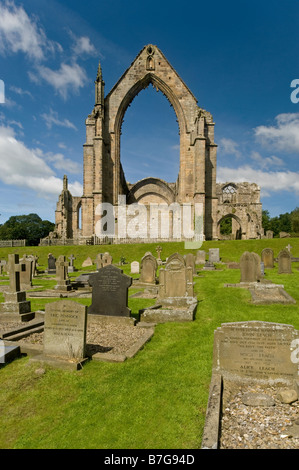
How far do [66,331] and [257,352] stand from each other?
323 centimetres

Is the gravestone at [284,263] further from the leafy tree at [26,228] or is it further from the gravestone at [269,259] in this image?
the leafy tree at [26,228]

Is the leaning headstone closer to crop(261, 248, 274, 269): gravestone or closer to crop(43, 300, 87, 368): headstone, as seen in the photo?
crop(43, 300, 87, 368): headstone

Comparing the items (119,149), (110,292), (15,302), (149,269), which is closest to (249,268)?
(149,269)

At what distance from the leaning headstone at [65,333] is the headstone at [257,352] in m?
2.35

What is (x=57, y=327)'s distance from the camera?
16.5 feet

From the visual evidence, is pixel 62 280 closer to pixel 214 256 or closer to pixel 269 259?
pixel 214 256

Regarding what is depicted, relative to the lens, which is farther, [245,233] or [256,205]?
[256,205]

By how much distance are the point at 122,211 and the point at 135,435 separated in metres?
28.1

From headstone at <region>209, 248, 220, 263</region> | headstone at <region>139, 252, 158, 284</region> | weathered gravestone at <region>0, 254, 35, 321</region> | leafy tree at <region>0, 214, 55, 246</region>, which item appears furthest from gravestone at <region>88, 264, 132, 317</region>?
leafy tree at <region>0, 214, 55, 246</region>

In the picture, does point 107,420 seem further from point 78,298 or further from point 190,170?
point 190,170

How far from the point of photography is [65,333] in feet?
16.3

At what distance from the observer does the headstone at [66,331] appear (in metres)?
4.88

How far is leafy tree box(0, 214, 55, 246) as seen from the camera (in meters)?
73.4
